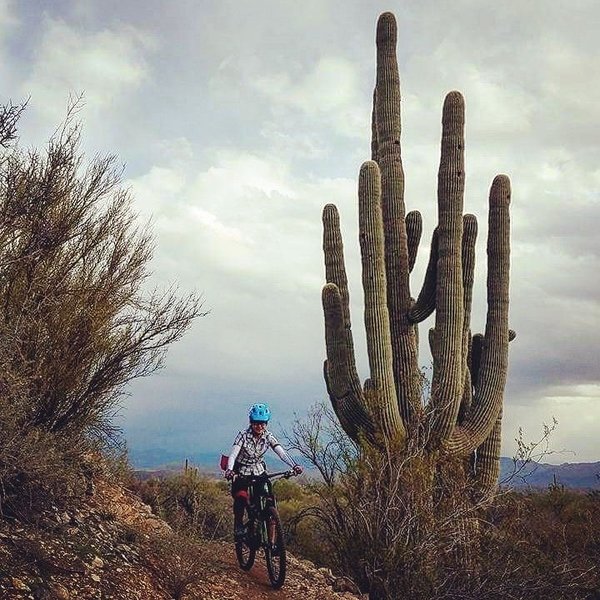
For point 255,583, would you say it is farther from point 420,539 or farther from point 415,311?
point 415,311

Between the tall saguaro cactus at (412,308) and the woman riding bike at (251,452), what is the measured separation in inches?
128

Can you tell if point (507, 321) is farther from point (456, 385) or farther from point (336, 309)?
point (336, 309)

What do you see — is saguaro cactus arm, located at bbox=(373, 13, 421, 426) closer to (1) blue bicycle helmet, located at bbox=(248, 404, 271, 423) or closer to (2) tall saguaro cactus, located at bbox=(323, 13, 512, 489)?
(2) tall saguaro cactus, located at bbox=(323, 13, 512, 489)

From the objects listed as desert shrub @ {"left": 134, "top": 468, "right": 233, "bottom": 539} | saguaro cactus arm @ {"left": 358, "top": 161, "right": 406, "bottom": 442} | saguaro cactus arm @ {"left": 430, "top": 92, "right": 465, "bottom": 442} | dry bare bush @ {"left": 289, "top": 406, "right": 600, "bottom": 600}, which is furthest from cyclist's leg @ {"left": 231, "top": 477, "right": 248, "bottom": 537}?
saguaro cactus arm @ {"left": 430, "top": 92, "right": 465, "bottom": 442}

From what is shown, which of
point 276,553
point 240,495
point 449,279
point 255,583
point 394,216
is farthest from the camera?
point 394,216

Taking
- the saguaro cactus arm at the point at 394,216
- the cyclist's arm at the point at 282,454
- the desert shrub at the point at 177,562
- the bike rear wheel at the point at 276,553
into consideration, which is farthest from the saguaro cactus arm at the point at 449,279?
the desert shrub at the point at 177,562

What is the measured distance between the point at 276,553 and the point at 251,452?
1123 millimetres

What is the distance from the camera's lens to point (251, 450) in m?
8.16

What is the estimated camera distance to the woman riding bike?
Result: 8125 mm

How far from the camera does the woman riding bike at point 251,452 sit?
812cm

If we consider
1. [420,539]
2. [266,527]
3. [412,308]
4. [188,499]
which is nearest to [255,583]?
[266,527]

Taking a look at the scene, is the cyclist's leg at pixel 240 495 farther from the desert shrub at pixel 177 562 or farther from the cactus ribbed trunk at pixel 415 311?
the cactus ribbed trunk at pixel 415 311

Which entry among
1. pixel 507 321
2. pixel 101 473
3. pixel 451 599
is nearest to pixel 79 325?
pixel 101 473

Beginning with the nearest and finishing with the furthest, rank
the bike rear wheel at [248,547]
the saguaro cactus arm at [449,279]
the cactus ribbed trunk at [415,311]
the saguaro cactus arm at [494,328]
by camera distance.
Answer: the bike rear wheel at [248,547] → the cactus ribbed trunk at [415,311] → the saguaro cactus arm at [449,279] → the saguaro cactus arm at [494,328]
